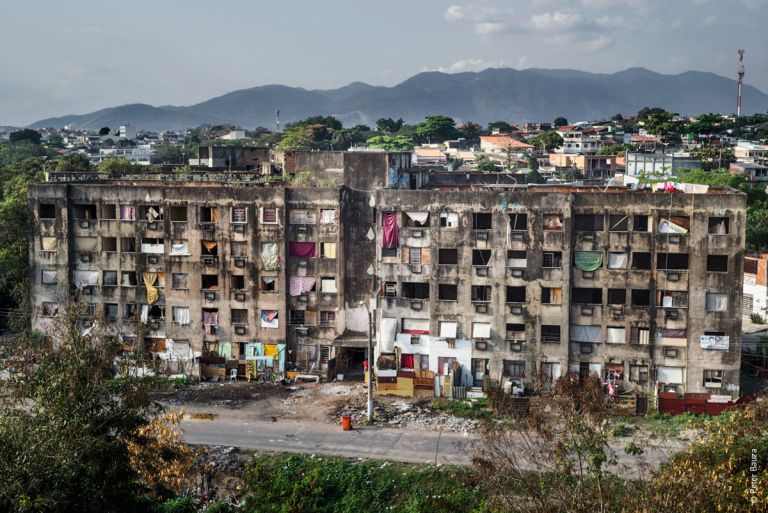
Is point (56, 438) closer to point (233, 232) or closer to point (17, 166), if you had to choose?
point (233, 232)

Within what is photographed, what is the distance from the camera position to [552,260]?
45.4 meters

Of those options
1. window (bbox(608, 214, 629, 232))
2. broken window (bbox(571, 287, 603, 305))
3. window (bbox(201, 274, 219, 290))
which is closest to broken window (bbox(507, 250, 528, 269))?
broken window (bbox(571, 287, 603, 305))

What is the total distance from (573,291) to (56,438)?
94.2ft

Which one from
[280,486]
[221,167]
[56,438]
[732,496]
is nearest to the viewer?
[732,496]

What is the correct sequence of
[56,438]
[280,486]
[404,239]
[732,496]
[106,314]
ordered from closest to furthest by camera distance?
[732,496]
[56,438]
[280,486]
[404,239]
[106,314]

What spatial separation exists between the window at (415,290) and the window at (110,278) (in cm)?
1647

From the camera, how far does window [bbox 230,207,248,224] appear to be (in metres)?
48.4

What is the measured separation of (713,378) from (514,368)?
9887mm

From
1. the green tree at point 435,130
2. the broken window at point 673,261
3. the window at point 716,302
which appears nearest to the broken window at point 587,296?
the broken window at point 673,261

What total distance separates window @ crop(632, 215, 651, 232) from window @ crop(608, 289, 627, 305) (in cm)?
323

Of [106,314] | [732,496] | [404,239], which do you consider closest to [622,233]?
[404,239]

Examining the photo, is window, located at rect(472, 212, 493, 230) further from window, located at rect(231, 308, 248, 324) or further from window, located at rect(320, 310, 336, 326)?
window, located at rect(231, 308, 248, 324)

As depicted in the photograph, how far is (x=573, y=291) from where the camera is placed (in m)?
45.4

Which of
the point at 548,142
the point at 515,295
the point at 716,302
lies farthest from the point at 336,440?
the point at 548,142
